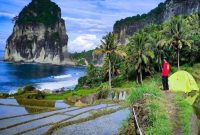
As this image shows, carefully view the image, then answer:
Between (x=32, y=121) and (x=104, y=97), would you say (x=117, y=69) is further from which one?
(x=32, y=121)

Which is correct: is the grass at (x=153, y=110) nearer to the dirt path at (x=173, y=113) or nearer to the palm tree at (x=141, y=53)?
the dirt path at (x=173, y=113)

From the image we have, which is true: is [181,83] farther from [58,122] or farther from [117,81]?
[117,81]

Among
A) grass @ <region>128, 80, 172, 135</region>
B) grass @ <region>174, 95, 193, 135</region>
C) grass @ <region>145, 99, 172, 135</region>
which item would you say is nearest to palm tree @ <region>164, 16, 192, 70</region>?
grass @ <region>174, 95, 193, 135</region>

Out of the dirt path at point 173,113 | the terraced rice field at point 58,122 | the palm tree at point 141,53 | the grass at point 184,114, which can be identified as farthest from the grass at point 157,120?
the palm tree at point 141,53

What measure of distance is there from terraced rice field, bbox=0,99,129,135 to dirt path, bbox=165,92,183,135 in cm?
785

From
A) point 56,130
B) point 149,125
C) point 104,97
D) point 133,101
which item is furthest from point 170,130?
point 104,97

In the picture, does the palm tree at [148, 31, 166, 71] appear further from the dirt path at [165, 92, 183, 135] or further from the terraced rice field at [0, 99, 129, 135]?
the dirt path at [165, 92, 183, 135]

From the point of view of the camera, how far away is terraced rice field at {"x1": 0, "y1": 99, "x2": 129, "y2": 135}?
30.0 meters

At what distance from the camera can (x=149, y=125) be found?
16.0 meters

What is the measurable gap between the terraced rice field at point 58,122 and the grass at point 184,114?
874cm

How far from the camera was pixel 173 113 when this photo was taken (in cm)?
1786

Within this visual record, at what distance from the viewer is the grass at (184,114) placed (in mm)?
15806


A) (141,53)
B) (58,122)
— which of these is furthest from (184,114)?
(141,53)

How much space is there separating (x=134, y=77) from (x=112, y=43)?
997 cm
